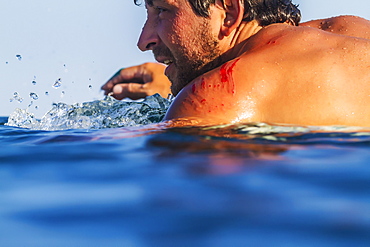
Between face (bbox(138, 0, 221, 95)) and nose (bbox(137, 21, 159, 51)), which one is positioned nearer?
face (bbox(138, 0, 221, 95))

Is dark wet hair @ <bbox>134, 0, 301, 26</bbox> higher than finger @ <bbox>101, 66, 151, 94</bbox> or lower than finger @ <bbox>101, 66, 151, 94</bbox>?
higher

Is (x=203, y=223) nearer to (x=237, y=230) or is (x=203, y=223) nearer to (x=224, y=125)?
(x=237, y=230)

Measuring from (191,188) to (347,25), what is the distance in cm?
252

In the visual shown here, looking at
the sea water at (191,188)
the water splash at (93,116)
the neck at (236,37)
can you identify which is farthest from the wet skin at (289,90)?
the water splash at (93,116)

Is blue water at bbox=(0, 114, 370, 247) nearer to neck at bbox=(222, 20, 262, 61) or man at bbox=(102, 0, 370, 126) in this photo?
man at bbox=(102, 0, 370, 126)

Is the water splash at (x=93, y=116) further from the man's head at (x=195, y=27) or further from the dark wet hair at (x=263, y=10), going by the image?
the dark wet hair at (x=263, y=10)

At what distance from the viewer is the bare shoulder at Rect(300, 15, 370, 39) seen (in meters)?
3.28

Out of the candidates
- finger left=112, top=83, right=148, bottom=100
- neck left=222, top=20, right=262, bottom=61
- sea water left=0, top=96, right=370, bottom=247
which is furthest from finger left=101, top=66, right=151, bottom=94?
sea water left=0, top=96, right=370, bottom=247

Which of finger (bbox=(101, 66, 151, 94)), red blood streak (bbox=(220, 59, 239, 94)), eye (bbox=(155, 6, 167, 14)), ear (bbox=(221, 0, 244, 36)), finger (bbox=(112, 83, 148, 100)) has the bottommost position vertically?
finger (bbox=(112, 83, 148, 100))

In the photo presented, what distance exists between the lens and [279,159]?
153 cm

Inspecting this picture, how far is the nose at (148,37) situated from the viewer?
3.26 meters

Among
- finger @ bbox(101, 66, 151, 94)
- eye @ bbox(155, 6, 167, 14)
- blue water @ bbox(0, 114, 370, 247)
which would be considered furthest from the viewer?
finger @ bbox(101, 66, 151, 94)

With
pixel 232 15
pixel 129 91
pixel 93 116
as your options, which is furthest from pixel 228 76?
pixel 129 91

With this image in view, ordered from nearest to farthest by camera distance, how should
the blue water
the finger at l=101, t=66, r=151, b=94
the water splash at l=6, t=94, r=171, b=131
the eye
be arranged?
the blue water → the eye → the water splash at l=6, t=94, r=171, b=131 → the finger at l=101, t=66, r=151, b=94
